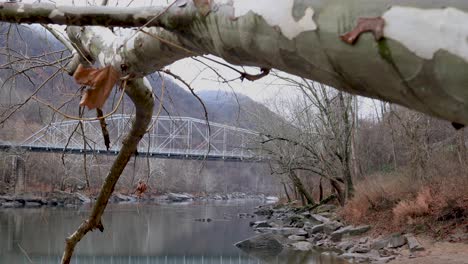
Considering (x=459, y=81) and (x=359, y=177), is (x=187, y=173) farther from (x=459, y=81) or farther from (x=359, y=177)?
(x=459, y=81)

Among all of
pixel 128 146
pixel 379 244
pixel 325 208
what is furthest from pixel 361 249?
pixel 128 146

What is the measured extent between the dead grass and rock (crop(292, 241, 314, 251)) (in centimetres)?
142

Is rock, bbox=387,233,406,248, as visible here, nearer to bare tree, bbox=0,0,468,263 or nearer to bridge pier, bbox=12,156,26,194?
bare tree, bbox=0,0,468,263

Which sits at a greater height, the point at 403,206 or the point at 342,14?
the point at 342,14

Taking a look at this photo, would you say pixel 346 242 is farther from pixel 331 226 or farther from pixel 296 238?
pixel 296 238

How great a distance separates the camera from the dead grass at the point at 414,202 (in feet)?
29.6

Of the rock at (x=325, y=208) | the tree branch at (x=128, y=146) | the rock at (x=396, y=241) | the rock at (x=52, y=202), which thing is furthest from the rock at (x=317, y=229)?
the rock at (x=52, y=202)

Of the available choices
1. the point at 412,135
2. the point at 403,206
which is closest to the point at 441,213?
the point at 403,206

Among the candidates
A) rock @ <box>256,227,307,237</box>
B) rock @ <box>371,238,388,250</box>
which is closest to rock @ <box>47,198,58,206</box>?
rock @ <box>256,227,307,237</box>

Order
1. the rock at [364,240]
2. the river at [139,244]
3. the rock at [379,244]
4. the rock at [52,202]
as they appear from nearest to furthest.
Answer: the rock at [379,244], the river at [139,244], the rock at [364,240], the rock at [52,202]

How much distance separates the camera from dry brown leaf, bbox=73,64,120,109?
0.98 meters

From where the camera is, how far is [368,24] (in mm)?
688

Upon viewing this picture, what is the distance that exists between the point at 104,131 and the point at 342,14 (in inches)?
74.1

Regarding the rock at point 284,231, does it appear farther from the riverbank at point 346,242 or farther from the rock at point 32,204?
the rock at point 32,204
